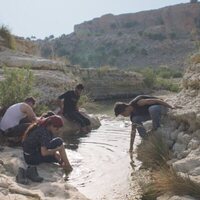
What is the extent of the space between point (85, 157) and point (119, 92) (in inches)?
794

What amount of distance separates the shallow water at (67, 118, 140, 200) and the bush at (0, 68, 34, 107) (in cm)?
222

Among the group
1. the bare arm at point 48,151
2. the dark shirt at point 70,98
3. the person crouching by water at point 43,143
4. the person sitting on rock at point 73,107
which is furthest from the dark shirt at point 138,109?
the dark shirt at point 70,98

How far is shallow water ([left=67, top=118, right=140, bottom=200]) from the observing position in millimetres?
8445

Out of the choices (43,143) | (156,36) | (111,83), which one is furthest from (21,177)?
(156,36)

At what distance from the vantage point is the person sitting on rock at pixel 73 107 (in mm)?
14672

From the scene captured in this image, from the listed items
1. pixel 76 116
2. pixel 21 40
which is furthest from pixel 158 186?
pixel 21 40

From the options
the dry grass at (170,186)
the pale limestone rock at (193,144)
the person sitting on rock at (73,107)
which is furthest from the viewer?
the person sitting on rock at (73,107)

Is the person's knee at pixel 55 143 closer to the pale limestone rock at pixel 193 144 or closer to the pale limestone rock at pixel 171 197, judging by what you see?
the pale limestone rock at pixel 193 144

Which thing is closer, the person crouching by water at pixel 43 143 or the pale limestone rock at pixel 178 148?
the person crouching by water at pixel 43 143

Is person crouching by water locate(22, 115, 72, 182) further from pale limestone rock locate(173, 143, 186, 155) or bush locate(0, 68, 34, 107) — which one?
→ bush locate(0, 68, 34, 107)

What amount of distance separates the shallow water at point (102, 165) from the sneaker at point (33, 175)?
0.72m

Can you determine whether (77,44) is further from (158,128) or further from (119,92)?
(158,128)

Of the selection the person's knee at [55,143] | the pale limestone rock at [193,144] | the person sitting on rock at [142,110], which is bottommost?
the person's knee at [55,143]

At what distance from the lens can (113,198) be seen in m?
7.97
